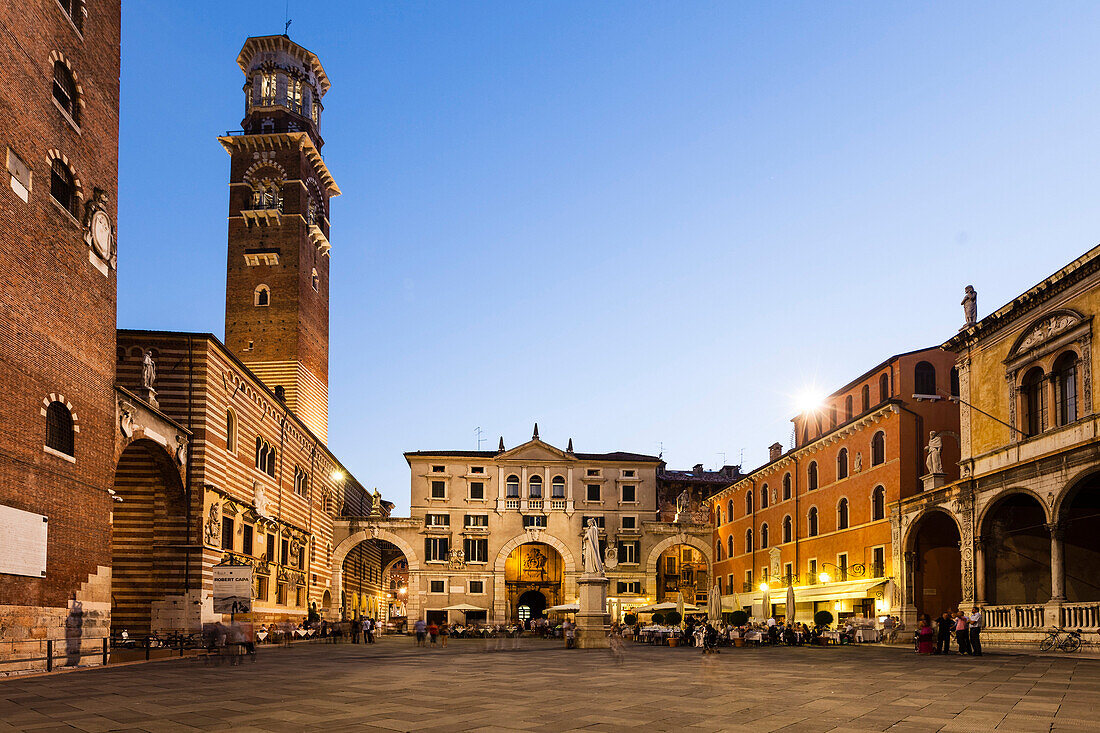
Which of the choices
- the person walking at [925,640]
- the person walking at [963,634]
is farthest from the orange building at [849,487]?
the person walking at [925,640]

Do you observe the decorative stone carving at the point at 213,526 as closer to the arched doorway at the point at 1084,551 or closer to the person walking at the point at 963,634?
the person walking at the point at 963,634

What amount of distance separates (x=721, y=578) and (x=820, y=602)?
1873 centimetres

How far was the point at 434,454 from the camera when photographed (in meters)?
62.3

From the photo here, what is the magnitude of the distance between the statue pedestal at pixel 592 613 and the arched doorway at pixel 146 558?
13017mm

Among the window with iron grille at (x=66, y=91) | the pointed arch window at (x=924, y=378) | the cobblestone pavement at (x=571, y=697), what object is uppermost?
the window with iron grille at (x=66, y=91)

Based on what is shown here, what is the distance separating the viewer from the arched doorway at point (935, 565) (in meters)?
33.8

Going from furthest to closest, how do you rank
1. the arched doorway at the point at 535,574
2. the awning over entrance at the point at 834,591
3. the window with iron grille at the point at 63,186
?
the arched doorway at the point at 535,574, the awning over entrance at the point at 834,591, the window with iron grille at the point at 63,186

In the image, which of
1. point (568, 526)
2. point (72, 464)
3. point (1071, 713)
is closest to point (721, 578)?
point (568, 526)

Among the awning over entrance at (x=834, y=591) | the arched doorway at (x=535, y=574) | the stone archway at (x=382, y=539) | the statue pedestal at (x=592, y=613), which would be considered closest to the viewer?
the statue pedestal at (x=592, y=613)

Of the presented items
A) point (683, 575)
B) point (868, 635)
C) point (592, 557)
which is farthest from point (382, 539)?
point (868, 635)

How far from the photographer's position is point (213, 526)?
31406 millimetres

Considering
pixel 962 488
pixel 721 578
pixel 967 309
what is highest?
pixel 967 309

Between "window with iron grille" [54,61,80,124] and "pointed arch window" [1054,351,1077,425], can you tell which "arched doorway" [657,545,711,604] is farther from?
"window with iron grille" [54,61,80,124]

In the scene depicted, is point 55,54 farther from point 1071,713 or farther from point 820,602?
point 820,602
